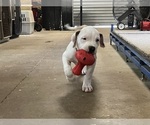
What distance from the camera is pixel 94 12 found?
1207 centimetres

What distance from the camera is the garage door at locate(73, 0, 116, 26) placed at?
39.0 ft

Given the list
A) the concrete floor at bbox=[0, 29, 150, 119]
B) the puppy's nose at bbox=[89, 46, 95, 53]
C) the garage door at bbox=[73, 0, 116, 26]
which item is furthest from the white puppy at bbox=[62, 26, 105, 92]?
the garage door at bbox=[73, 0, 116, 26]

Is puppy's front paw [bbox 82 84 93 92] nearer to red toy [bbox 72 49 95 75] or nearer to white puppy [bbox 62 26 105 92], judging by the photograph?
white puppy [bbox 62 26 105 92]

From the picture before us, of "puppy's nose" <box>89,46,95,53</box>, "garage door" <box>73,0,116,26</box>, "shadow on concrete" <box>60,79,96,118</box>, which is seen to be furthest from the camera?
"garage door" <box>73,0,116,26</box>

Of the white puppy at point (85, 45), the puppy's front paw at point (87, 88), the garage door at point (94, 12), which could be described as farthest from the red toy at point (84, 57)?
the garage door at point (94, 12)

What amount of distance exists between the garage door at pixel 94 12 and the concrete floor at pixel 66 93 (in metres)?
8.61

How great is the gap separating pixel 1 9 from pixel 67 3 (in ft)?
16.5

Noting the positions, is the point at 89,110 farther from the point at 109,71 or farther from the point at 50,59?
the point at 50,59

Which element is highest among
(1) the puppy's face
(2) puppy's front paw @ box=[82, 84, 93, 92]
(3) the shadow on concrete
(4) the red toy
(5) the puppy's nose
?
(1) the puppy's face

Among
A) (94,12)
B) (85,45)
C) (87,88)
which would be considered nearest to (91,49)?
(85,45)

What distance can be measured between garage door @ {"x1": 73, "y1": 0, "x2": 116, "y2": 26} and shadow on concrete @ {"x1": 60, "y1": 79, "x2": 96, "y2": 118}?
32.1 ft

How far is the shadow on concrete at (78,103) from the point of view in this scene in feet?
5.90

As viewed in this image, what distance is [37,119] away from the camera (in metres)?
1.70

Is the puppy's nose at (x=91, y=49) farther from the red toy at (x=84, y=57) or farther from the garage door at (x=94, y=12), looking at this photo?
the garage door at (x=94, y=12)
